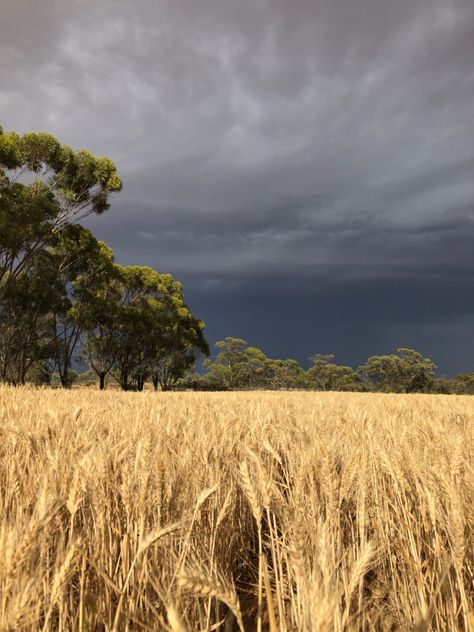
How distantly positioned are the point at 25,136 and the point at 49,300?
8.49 metres

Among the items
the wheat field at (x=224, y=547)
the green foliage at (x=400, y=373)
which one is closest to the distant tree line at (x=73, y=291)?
the wheat field at (x=224, y=547)

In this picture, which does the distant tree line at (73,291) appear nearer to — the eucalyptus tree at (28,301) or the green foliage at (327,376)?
the eucalyptus tree at (28,301)

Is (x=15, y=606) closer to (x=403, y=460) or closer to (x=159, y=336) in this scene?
(x=403, y=460)

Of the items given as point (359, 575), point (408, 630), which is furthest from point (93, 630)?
point (408, 630)

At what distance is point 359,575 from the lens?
0.91 meters

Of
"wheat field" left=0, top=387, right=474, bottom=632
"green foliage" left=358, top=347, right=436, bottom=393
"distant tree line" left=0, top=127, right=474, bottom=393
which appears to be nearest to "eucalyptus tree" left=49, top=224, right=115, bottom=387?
"distant tree line" left=0, top=127, right=474, bottom=393

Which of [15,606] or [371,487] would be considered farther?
[371,487]

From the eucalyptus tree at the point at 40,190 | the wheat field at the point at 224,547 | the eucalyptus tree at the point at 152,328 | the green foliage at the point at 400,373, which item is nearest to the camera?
the wheat field at the point at 224,547

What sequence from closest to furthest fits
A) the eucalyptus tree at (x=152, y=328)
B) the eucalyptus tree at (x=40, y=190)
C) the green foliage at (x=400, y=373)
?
1. the eucalyptus tree at (x=40, y=190)
2. the eucalyptus tree at (x=152, y=328)
3. the green foliage at (x=400, y=373)

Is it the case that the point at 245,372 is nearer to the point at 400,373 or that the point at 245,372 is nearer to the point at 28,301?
the point at 400,373

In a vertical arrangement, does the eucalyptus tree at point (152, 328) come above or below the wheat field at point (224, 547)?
above

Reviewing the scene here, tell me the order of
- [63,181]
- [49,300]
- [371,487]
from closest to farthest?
[371,487] → [63,181] → [49,300]

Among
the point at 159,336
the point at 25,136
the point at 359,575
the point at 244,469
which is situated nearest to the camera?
the point at 359,575

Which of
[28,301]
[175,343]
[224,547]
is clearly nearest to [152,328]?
[175,343]
